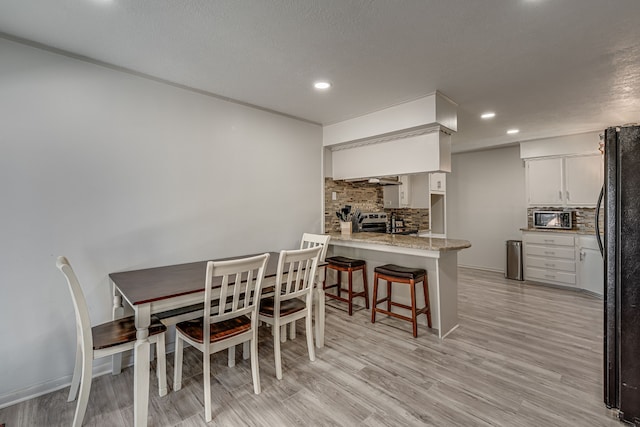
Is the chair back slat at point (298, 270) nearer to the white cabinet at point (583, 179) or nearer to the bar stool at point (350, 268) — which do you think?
the bar stool at point (350, 268)

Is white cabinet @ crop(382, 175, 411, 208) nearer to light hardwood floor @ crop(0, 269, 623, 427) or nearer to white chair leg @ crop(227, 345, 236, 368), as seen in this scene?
light hardwood floor @ crop(0, 269, 623, 427)

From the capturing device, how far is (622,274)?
185 centimetres

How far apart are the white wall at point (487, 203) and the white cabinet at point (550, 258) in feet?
2.04

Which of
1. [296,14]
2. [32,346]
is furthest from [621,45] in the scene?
[32,346]

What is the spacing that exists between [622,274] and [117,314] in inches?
138

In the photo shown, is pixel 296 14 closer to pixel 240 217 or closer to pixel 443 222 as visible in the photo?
pixel 240 217

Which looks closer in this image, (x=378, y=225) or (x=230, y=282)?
(x=230, y=282)

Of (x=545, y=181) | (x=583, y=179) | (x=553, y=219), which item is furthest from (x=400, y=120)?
(x=553, y=219)

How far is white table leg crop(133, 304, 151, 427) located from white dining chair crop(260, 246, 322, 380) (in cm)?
85

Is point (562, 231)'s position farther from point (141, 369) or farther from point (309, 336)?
point (141, 369)

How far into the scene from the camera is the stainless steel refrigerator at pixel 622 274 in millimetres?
1805

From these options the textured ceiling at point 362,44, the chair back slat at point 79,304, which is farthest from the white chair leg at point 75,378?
the textured ceiling at point 362,44

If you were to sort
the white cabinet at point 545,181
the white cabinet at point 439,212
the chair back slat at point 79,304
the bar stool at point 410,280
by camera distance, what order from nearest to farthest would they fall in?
the chair back slat at point 79,304 → the bar stool at point 410,280 → the white cabinet at point 545,181 → the white cabinet at point 439,212

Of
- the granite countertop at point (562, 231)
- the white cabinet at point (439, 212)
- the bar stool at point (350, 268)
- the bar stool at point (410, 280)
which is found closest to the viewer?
the bar stool at point (410, 280)
